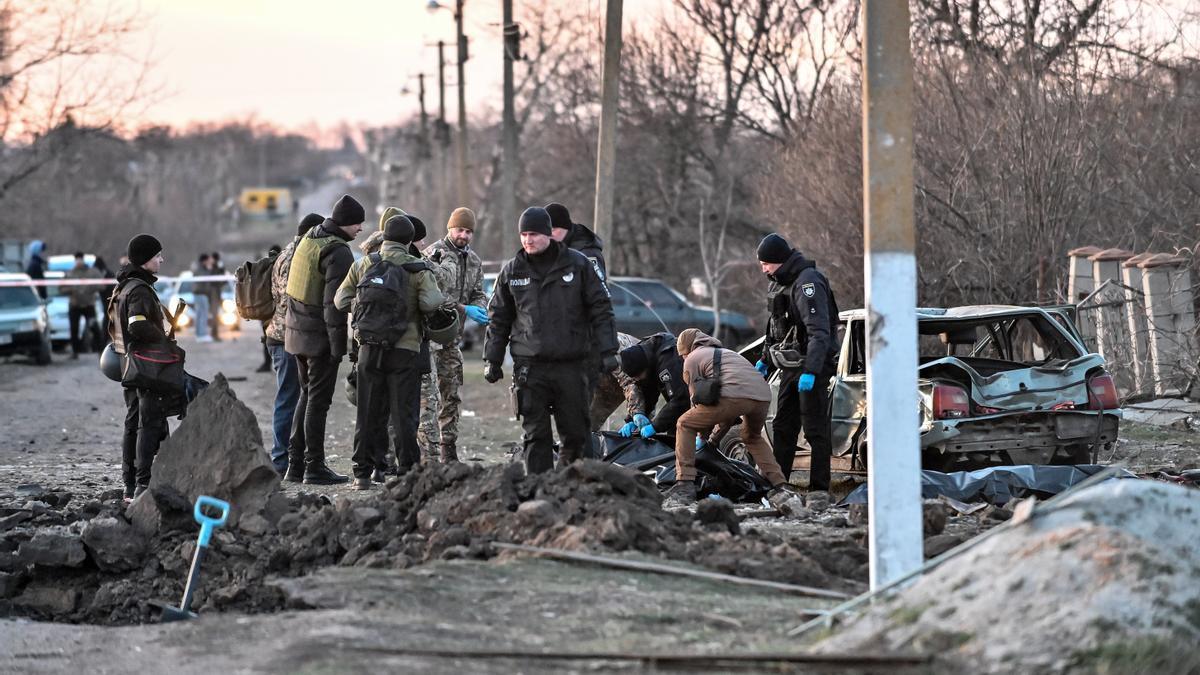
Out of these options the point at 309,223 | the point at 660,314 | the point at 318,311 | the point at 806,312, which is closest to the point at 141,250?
the point at 318,311

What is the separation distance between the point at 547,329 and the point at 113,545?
287cm

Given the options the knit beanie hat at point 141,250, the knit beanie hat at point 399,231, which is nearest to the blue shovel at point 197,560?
the knit beanie hat at point 141,250

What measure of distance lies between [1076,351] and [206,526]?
6.98 m

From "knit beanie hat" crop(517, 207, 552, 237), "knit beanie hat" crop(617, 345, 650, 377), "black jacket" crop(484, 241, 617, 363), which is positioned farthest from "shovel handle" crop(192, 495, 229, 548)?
"knit beanie hat" crop(617, 345, 650, 377)

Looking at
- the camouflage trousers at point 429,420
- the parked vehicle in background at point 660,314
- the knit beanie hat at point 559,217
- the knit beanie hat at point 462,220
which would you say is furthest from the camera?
the parked vehicle in background at point 660,314

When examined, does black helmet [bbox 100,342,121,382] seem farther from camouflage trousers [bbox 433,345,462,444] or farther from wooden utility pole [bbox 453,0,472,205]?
wooden utility pole [bbox 453,0,472,205]

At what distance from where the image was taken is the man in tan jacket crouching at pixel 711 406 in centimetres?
1165

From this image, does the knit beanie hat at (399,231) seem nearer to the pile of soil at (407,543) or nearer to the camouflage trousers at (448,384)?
the camouflage trousers at (448,384)

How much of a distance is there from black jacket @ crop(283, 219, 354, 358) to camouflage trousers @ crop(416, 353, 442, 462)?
70 centimetres

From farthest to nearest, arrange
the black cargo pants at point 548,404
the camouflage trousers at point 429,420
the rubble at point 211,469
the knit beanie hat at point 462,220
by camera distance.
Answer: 1. the knit beanie hat at point 462,220
2. the camouflage trousers at point 429,420
3. the black cargo pants at point 548,404
4. the rubble at point 211,469

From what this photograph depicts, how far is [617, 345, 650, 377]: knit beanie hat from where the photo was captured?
12.1m

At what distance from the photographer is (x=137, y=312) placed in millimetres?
11406

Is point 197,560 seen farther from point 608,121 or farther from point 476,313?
point 608,121

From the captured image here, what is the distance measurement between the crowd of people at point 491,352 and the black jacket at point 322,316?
0.01 m
